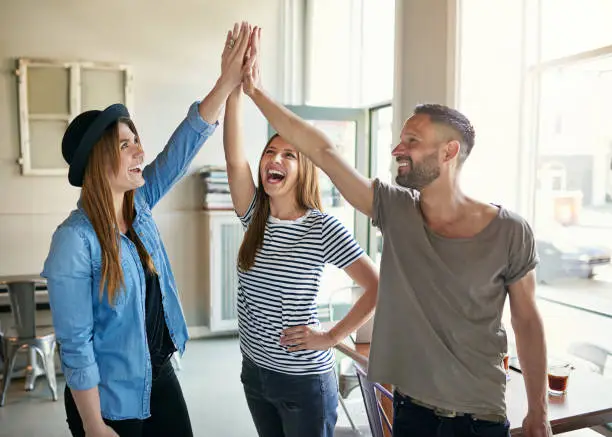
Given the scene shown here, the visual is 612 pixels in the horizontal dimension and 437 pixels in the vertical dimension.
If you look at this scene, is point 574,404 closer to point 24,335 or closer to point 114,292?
point 114,292

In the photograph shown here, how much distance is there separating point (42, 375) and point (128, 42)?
3.02 m

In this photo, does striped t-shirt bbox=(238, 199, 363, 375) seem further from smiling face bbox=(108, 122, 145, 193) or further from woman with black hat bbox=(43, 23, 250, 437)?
smiling face bbox=(108, 122, 145, 193)

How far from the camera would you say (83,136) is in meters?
1.48

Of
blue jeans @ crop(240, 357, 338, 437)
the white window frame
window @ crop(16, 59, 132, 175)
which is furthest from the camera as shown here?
window @ crop(16, 59, 132, 175)

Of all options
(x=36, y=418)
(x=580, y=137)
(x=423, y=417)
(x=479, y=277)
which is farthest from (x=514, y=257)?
(x=36, y=418)

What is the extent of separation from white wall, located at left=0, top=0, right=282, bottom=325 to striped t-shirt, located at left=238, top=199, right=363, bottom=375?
3737mm

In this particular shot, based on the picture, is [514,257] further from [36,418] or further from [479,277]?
[36,418]

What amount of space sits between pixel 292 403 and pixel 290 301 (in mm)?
292

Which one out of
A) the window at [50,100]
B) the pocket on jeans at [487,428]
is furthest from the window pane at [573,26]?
the window at [50,100]

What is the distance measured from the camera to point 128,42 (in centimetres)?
504

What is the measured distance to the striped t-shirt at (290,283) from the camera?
1589mm

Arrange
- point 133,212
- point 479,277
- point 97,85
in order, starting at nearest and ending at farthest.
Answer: point 479,277
point 133,212
point 97,85

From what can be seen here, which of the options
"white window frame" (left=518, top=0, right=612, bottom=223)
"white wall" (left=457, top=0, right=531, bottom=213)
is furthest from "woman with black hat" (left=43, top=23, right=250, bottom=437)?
"white window frame" (left=518, top=0, right=612, bottom=223)

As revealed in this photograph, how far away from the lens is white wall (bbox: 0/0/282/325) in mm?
4785
